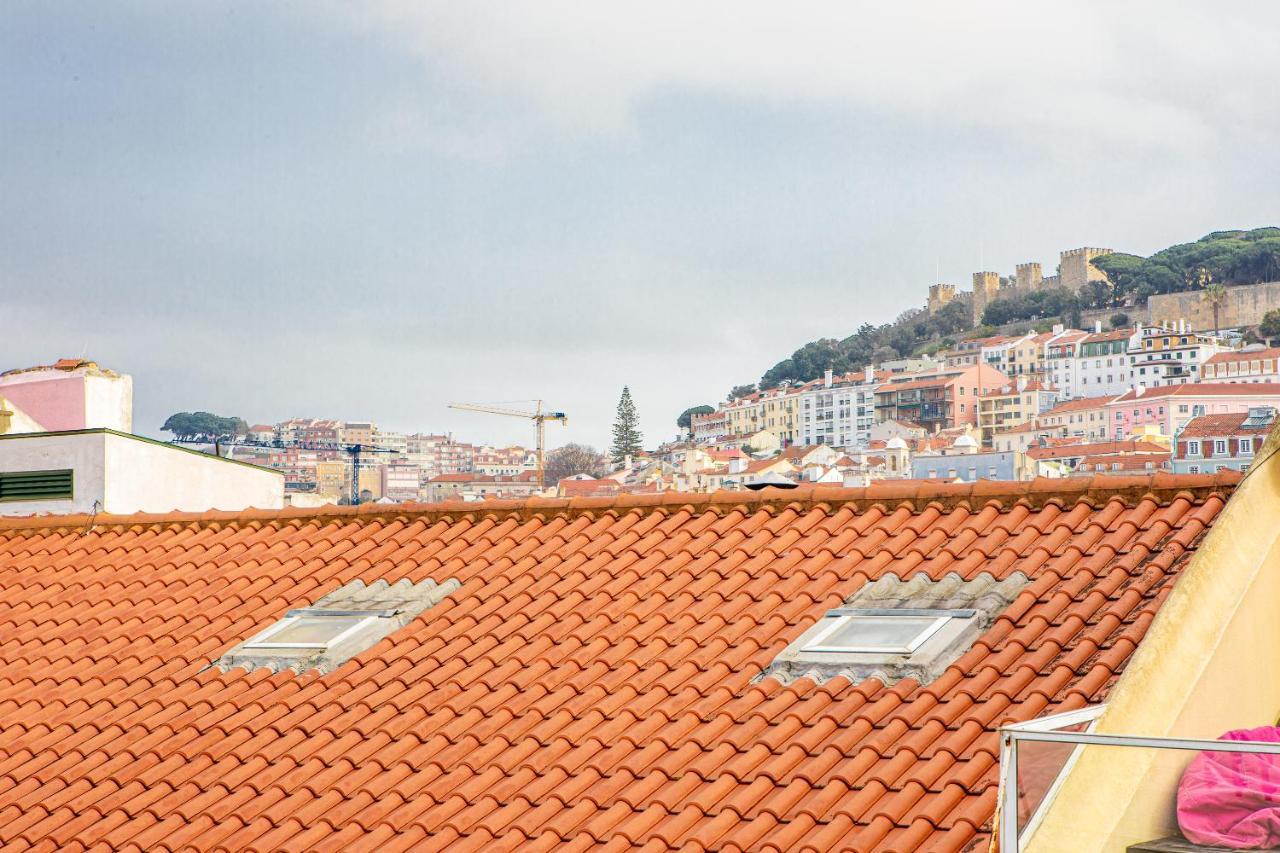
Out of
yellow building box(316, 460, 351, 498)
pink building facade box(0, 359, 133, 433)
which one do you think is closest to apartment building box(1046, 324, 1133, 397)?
yellow building box(316, 460, 351, 498)

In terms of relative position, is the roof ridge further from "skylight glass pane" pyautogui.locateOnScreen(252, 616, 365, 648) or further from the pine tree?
the pine tree

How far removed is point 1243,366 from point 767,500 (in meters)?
161

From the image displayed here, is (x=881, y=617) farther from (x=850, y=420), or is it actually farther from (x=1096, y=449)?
(x=850, y=420)

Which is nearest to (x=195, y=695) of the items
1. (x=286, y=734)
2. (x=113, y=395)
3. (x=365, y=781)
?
(x=286, y=734)

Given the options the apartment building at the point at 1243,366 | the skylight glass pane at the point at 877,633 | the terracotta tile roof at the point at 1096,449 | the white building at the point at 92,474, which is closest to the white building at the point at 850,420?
the apartment building at the point at 1243,366

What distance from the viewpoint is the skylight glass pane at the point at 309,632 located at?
10.0 meters

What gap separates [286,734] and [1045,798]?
514 centimetres

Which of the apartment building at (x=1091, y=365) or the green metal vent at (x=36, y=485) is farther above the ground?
the apartment building at (x=1091, y=365)

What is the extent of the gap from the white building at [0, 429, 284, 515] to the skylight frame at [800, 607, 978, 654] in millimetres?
8652

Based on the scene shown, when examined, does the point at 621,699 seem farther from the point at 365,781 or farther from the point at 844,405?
the point at 844,405

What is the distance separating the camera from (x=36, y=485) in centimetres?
1622

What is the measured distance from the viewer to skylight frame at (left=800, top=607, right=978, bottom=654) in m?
7.79

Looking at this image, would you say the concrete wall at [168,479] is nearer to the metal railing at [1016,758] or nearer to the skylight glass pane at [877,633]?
the skylight glass pane at [877,633]

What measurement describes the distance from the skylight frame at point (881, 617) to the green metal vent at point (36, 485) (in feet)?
33.5
